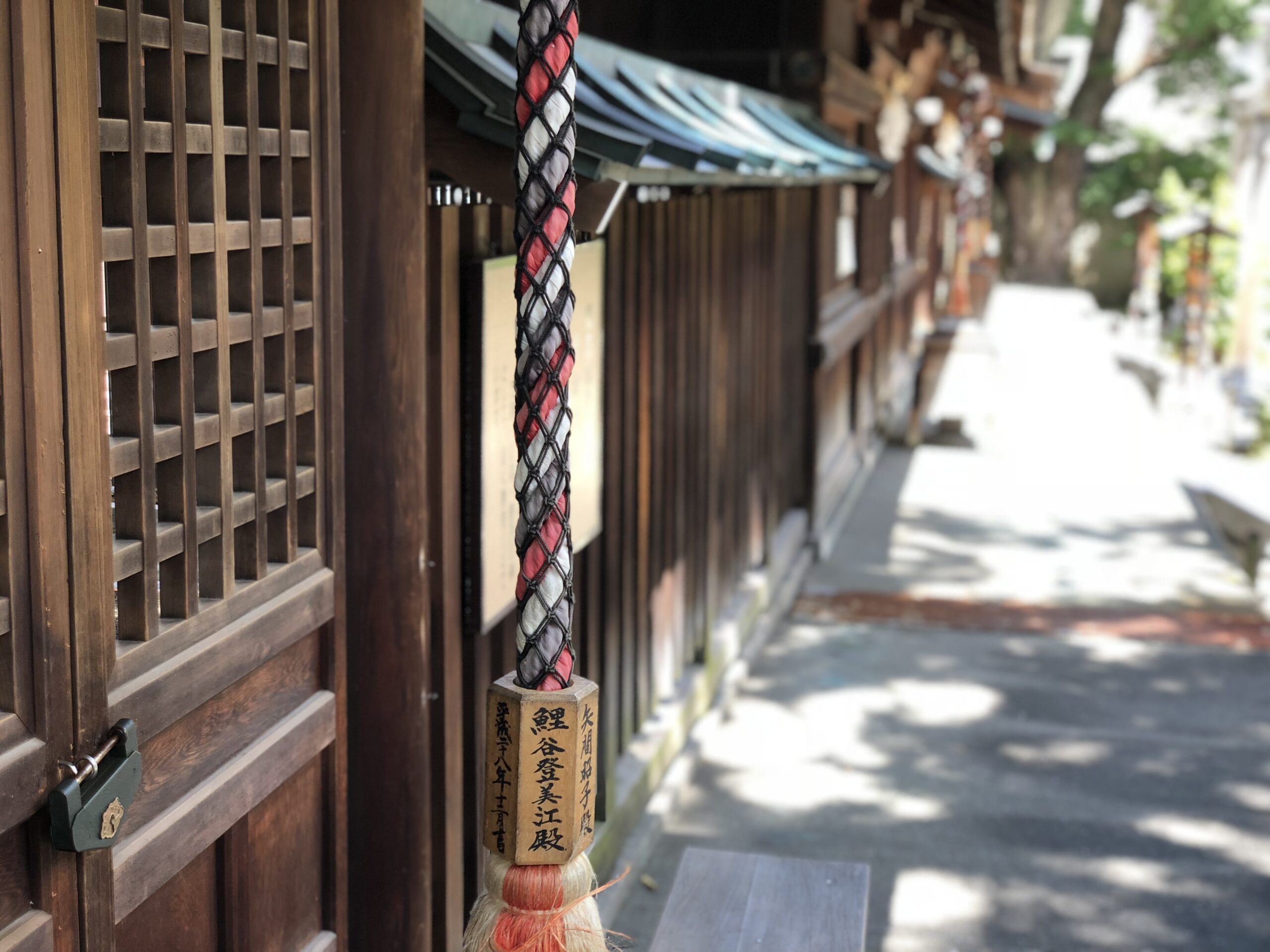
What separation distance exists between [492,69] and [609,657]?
2272 mm

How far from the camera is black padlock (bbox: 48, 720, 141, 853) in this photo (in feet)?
6.09

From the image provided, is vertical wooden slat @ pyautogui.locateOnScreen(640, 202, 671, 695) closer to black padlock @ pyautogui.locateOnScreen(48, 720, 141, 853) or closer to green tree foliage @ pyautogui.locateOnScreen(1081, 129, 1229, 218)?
black padlock @ pyautogui.locateOnScreen(48, 720, 141, 853)

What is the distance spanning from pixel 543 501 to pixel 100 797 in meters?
0.71

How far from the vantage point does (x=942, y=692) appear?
6.79 meters

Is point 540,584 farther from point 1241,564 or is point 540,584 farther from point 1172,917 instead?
point 1241,564

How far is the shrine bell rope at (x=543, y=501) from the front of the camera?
195 centimetres

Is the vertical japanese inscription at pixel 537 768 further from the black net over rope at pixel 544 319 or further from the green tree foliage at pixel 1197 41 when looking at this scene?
the green tree foliage at pixel 1197 41

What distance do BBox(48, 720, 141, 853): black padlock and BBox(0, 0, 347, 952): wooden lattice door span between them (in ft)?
0.11

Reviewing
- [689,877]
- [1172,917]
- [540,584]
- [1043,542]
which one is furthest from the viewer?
[1043,542]

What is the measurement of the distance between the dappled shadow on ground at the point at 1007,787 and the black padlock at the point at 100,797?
2.74 metres

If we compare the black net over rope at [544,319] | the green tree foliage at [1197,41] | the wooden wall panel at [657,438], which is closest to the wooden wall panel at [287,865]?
the wooden wall panel at [657,438]

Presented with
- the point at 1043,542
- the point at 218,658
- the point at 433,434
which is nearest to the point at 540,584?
the point at 218,658

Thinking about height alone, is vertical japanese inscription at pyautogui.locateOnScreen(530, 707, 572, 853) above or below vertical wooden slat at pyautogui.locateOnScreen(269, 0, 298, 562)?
below

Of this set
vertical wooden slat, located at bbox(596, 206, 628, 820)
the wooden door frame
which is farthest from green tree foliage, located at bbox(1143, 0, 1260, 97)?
the wooden door frame
